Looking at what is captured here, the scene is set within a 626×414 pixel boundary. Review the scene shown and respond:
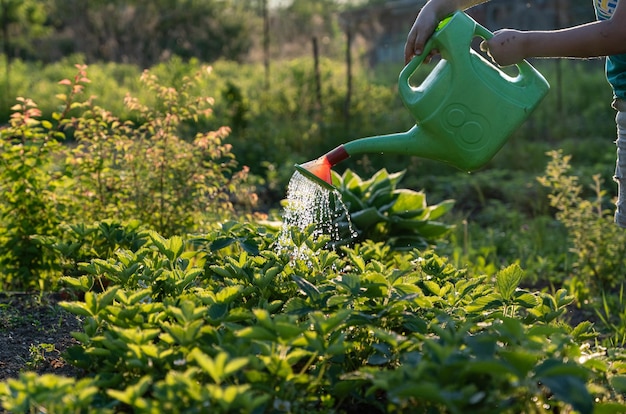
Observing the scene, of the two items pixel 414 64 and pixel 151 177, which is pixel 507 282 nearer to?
pixel 414 64

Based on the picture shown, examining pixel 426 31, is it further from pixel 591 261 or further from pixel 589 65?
pixel 589 65

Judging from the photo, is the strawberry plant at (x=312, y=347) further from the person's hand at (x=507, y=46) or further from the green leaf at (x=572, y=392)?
the person's hand at (x=507, y=46)

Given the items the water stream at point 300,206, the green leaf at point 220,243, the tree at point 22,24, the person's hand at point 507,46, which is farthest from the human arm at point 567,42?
the tree at point 22,24

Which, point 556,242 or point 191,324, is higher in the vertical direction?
point 191,324

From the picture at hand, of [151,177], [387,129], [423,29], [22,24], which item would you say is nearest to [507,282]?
[423,29]

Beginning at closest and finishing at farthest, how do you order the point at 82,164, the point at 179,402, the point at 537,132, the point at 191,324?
the point at 179,402 → the point at 191,324 → the point at 82,164 → the point at 537,132

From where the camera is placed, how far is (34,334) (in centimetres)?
239

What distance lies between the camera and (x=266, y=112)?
25.3 feet

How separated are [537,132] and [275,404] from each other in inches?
247

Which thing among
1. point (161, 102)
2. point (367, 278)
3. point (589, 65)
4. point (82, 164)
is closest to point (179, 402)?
point (367, 278)

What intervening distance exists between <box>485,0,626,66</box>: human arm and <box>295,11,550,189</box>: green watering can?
0.10 metres

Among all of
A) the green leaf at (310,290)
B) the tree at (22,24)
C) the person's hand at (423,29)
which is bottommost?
the green leaf at (310,290)

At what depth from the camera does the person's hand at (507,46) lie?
77.5 inches

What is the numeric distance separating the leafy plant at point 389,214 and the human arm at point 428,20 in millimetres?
1218
